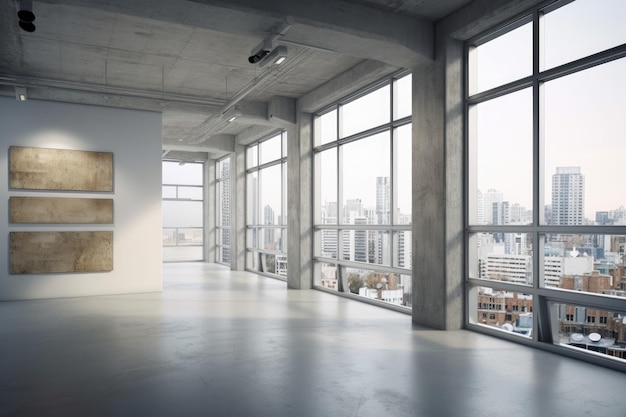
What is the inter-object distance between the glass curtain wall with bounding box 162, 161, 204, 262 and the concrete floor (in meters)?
11.4

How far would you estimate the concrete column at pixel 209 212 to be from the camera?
66.5ft

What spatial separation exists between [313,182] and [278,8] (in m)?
6.05

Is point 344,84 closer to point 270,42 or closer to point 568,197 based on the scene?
point 270,42

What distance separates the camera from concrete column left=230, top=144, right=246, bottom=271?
55.2ft

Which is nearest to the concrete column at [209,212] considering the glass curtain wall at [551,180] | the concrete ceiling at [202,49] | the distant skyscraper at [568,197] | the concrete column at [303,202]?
the concrete ceiling at [202,49]

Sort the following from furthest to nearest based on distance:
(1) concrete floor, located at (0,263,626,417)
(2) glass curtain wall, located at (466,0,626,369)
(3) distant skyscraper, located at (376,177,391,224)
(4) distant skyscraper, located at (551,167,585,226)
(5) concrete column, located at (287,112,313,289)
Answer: (5) concrete column, located at (287,112,313,289) < (3) distant skyscraper, located at (376,177,391,224) < (4) distant skyscraper, located at (551,167,585,226) < (2) glass curtain wall, located at (466,0,626,369) < (1) concrete floor, located at (0,263,626,417)

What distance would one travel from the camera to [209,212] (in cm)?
2042

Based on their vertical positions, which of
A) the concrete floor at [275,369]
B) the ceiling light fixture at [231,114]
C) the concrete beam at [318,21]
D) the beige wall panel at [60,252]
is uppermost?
the concrete beam at [318,21]

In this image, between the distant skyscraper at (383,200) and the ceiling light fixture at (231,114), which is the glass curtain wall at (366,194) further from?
the ceiling light fixture at (231,114)

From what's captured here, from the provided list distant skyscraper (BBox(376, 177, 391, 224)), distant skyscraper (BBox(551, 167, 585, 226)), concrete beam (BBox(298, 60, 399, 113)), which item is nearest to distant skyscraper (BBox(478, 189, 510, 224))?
distant skyscraper (BBox(551, 167, 585, 226))

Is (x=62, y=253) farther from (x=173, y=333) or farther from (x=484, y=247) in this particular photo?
(x=484, y=247)

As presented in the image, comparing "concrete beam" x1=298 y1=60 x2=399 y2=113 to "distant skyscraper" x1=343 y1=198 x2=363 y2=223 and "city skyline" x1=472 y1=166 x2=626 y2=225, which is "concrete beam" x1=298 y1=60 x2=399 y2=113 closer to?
"distant skyscraper" x1=343 y1=198 x2=363 y2=223

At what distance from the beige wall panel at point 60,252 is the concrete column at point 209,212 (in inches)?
369

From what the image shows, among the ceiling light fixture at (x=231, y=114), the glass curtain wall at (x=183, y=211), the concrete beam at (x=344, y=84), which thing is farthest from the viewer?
the glass curtain wall at (x=183, y=211)
